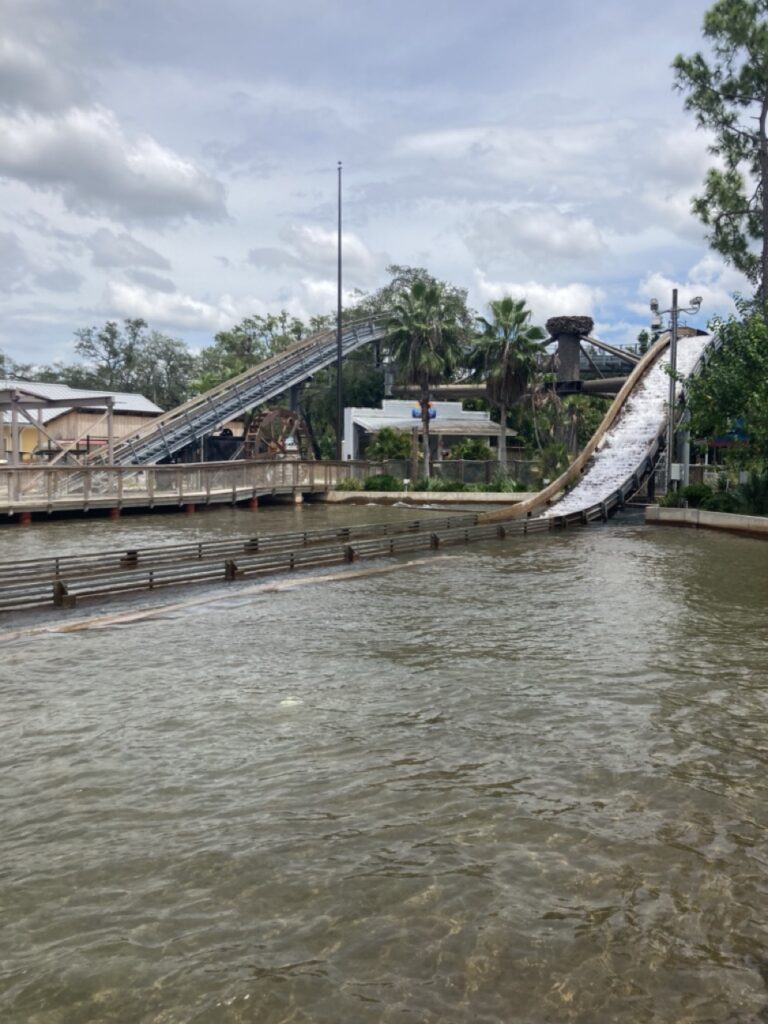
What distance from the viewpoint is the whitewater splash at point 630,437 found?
38.7 meters

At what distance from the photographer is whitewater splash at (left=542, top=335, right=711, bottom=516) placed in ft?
127

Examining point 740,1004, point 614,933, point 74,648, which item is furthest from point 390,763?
point 74,648

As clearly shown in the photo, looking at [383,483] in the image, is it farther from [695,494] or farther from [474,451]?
[695,494]

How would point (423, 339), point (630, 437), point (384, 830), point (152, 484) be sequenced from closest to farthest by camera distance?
point (384, 830), point (152, 484), point (630, 437), point (423, 339)

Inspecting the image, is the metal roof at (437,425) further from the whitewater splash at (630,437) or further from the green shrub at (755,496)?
the green shrub at (755,496)

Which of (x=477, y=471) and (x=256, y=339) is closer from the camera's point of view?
(x=477, y=471)

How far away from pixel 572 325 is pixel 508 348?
10731mm

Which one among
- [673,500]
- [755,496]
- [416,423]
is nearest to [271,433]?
[416,423]

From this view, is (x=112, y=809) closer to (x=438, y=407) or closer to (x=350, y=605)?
(x=350, y=605)

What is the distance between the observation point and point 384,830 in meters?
6.55

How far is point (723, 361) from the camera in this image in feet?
111

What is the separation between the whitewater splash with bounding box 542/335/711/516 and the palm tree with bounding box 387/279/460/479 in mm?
10108

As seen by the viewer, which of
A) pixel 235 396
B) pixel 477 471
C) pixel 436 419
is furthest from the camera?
pixel 436 419

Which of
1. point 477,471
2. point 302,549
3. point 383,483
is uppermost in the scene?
point 477,471
